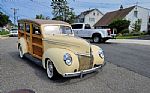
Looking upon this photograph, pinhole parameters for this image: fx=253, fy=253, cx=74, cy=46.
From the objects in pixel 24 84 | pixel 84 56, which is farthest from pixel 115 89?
pixel 24 84

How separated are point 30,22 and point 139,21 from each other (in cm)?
5252

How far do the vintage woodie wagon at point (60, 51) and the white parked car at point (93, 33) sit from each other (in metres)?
13.0

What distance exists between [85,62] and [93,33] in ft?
52.2

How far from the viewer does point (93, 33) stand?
23.3 meters

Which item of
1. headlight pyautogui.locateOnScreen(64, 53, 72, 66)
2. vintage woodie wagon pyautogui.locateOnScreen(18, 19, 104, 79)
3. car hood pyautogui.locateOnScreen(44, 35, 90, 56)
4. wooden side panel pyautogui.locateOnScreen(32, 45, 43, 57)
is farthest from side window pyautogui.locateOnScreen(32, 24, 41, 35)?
headlight pyautogui.locateOnScreen(64, 53, 72, 66)

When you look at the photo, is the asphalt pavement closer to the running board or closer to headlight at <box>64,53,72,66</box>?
the running board

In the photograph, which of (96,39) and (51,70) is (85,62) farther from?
(96,39)

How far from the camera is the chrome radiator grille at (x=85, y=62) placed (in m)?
7.43

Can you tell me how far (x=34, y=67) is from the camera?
31.3 ft

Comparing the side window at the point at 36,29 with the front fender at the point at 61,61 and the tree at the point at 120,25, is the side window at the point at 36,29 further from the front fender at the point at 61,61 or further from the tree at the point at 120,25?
the tree at the point at 120,25

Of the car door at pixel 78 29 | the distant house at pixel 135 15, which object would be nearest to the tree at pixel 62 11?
the distant house at pixel 135 15

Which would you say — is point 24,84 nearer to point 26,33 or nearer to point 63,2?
point 26,33

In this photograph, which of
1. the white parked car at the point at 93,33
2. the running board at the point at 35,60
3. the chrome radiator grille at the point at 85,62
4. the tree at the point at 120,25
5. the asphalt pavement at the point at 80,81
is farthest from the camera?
the tree at the point at 120,25

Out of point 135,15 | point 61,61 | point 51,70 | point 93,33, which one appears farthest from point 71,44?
point 135,15
